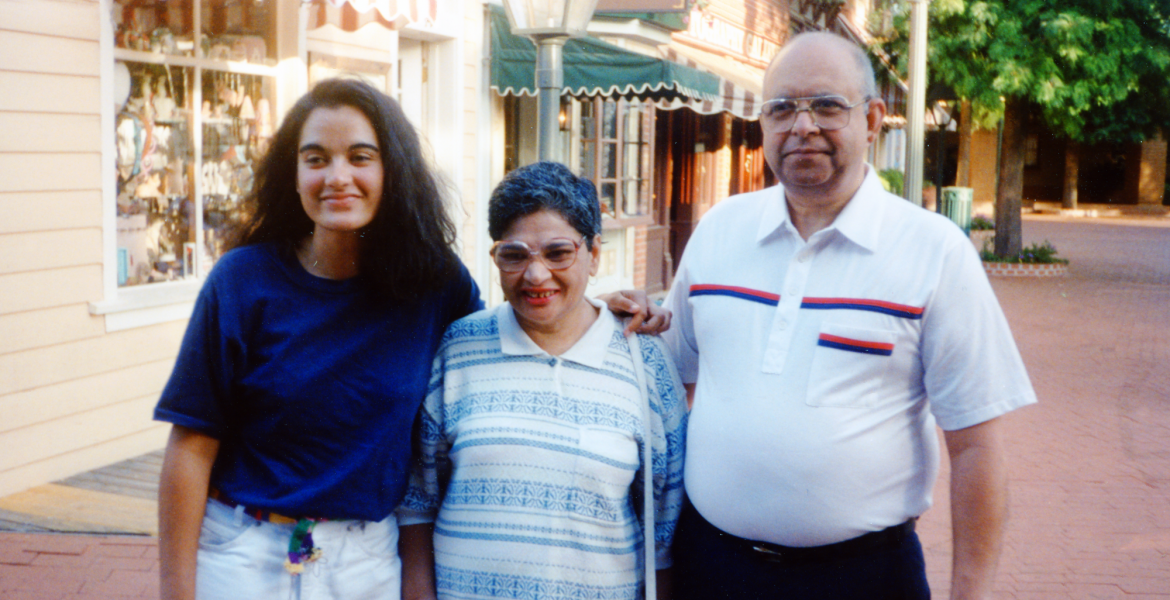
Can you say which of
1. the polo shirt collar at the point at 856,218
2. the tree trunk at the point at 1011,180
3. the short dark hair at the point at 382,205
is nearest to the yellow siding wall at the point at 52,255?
the short dark hair at the point at 382,205

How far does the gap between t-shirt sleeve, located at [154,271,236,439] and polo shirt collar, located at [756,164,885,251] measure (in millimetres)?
1188

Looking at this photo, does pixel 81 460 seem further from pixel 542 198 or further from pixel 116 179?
pixel 542 198

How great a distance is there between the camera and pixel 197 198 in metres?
6.70

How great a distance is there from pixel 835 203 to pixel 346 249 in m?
1.08

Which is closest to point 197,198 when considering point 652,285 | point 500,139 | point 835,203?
point 500,139

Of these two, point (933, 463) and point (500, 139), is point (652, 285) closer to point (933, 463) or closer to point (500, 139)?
point (500, 139)

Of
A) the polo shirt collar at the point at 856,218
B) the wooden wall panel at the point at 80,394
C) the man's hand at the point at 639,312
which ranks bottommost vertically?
the wooden wall panel at the point at 80,394

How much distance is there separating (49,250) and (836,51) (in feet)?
15.3

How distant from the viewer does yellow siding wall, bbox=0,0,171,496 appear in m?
5.40

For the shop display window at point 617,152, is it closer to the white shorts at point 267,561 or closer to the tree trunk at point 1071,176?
the white shorts at point 267,561

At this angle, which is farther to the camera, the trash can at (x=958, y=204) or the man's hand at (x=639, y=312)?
the trash can at (x=958, y=204)

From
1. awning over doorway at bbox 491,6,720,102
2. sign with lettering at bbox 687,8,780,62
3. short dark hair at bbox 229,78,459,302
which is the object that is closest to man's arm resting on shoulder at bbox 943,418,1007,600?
short dark hair at bbox 229,78,459,302

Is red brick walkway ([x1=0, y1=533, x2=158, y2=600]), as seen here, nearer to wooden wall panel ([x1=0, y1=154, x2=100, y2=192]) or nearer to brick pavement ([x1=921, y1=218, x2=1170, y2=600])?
wooden wall panel ([x1=0, y1=154, x2=100, y2=192])

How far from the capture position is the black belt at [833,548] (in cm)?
232
